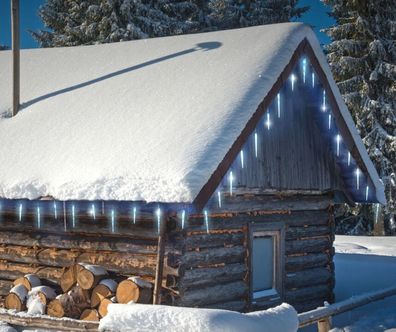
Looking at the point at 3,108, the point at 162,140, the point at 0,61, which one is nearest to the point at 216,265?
the point at 162,140

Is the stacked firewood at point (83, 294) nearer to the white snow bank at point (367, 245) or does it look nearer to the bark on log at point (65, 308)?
the bark on log at point (65, 308)

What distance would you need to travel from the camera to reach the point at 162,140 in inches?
328

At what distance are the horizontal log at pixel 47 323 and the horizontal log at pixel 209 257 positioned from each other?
1619 mm

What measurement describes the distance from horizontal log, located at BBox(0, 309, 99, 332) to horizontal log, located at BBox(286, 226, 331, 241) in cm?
472

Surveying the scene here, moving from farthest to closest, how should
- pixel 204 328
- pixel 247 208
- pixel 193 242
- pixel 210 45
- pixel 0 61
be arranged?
pixel 0 61 < pixel 210 45 < pixel 247 208 < pixel 193 242 < pixel 204 328

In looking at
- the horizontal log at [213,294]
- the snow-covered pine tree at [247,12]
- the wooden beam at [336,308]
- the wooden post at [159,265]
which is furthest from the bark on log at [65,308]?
the snow-covered pine tree at [247,12]

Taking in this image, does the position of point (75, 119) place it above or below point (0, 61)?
below

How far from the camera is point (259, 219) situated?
10.1 m

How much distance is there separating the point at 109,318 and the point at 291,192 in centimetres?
540

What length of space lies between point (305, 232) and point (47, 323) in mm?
5422

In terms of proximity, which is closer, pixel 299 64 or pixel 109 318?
pixel 109 318

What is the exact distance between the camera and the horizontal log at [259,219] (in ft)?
29.1

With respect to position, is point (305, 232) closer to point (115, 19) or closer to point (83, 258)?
point (83, 258)

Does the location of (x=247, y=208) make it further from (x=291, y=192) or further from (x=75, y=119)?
(x=75, y=119)
